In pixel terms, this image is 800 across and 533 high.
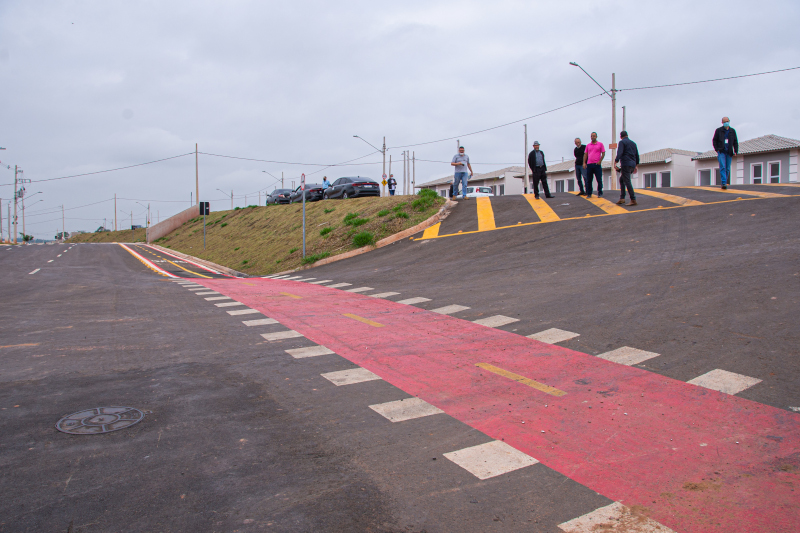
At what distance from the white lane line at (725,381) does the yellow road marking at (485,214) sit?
10667 mm

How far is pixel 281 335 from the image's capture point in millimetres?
6668

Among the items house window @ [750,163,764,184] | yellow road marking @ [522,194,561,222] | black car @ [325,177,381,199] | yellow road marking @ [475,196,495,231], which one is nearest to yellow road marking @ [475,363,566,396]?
yellow road marking @ [522,194,561,222]

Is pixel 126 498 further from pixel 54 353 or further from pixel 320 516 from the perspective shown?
pixel 54 353

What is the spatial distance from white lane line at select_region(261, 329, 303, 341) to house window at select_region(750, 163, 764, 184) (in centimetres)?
3251

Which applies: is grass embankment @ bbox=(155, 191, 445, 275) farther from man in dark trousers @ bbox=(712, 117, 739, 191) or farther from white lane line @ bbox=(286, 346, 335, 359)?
white lane line @ bbox=(286, 346, 335, 359)

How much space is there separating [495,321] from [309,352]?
8.65ft

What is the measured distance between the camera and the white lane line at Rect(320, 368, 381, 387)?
4762 mm

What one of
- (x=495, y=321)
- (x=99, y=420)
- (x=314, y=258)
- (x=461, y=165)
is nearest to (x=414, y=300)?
(x=495, y=321)

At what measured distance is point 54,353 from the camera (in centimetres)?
576

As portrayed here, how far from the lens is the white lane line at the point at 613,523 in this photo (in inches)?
96.9

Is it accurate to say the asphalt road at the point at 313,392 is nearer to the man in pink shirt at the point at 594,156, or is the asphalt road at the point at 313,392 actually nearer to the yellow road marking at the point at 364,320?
the yellow road marking at the point at 364,320

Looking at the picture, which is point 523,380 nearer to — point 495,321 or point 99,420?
point 495,321

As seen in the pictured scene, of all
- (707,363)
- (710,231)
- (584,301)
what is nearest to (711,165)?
(710,231)

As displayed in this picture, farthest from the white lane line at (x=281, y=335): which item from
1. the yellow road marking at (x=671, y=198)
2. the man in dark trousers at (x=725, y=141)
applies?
the man in dark trousers at (x=725, y=141)
